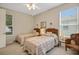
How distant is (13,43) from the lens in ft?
6.76

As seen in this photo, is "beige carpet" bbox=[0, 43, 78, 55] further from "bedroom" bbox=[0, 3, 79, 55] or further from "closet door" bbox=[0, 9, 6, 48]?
"closet door" bbox=[0, 9, 6, 48]

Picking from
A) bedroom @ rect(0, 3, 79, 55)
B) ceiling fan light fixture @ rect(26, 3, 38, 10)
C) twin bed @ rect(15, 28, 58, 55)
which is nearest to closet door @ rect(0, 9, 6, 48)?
bedroom @ rect(0, 3, 79, 55)

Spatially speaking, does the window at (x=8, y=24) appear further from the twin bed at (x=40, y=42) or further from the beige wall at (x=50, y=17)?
the beige wall at (x=50, y=17)

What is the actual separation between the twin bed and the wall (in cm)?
15

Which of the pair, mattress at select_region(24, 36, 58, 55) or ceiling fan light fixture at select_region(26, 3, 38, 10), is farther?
ceiling fan light fixture at select_region(26, 3, 38, 10)

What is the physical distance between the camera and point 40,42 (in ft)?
6.54

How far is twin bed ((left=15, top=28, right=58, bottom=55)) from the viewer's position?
6.50ft

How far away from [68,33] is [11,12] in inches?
46.0

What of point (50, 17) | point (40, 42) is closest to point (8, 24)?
point (40, 42)

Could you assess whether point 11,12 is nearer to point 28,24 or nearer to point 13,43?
point 28,24

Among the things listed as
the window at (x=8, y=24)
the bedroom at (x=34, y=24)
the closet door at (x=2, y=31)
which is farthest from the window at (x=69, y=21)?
the closet door at (x=2, y=31)

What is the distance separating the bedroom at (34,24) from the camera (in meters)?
2.05

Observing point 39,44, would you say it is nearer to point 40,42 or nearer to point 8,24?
point 40,42
